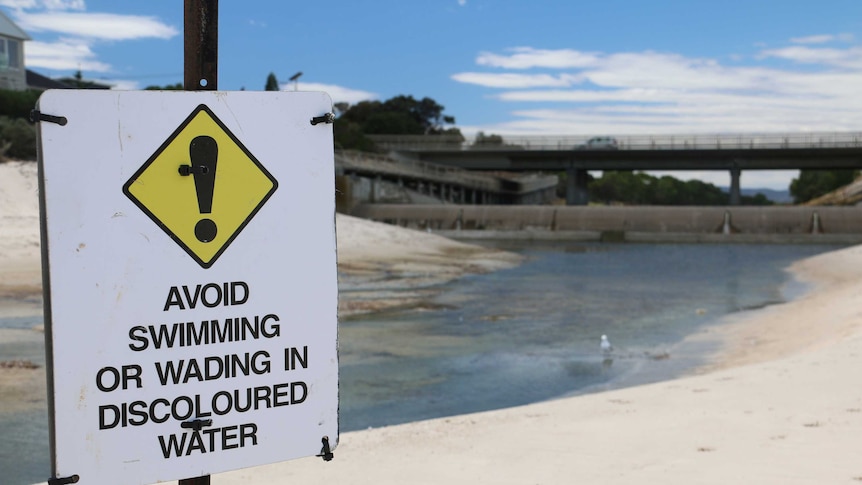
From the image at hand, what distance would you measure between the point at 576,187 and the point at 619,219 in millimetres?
12671

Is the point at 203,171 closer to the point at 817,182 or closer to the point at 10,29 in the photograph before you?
the point at 10,29

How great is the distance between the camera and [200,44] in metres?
2.36

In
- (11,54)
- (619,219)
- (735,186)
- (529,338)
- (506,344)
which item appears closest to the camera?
(506,344)

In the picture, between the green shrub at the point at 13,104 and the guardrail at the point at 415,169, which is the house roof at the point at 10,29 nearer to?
the green shrub at the point at 13,104

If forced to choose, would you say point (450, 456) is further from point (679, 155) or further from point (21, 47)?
point (679, 155)

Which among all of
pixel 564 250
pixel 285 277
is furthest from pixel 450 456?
pixel 564 250

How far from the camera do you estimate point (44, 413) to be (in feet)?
31.0

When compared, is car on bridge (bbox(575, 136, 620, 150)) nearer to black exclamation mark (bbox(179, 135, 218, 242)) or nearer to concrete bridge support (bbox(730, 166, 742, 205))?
concrete bridge support (bbox(730, 166, 742, 205))

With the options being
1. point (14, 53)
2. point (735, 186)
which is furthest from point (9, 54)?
point (735, 186)

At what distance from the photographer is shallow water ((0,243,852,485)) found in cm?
1015

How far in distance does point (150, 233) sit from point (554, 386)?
984cm

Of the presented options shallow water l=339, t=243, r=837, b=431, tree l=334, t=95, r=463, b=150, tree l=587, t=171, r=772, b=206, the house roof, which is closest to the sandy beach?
shallow water l=339, t=243, r=837, b=431

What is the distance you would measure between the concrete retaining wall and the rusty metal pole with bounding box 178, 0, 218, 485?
56.0m

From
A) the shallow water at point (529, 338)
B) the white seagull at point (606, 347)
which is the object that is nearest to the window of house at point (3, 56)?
the shallow water at point (529, 338)
